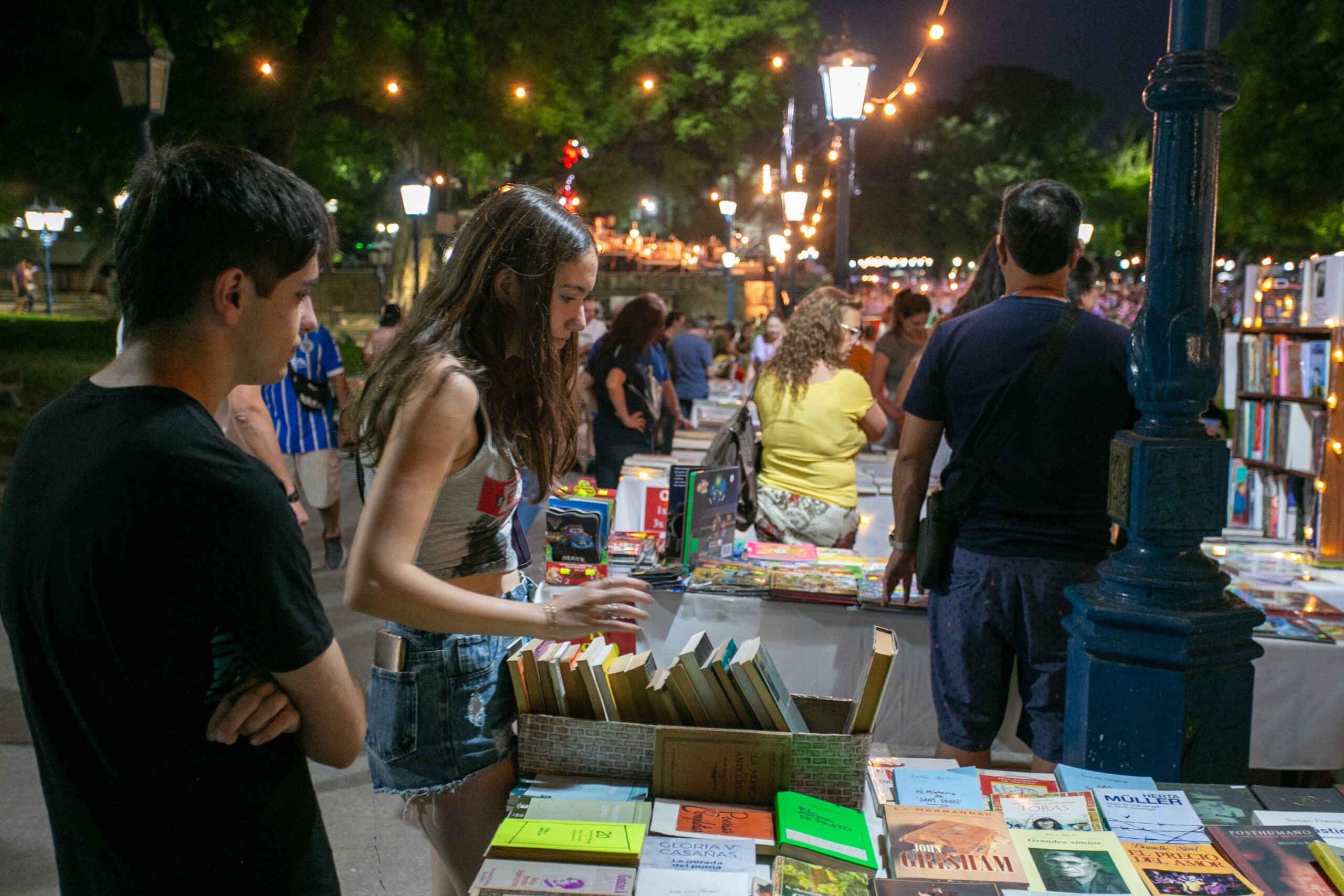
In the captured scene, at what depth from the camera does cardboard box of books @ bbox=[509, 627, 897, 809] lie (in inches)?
82.5

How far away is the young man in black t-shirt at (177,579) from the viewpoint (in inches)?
48.9

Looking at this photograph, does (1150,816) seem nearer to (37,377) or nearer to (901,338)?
(901,338)

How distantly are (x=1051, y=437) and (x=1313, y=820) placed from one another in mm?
1254

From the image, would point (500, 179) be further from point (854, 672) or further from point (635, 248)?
point (854, 672)

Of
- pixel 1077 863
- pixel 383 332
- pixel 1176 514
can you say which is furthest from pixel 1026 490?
pixel 383 332

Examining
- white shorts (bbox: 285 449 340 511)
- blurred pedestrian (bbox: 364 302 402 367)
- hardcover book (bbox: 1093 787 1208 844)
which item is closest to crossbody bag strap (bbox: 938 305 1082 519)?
hardcover book (bbox: 1093 787 1208 844)

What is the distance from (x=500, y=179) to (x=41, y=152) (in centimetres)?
2006

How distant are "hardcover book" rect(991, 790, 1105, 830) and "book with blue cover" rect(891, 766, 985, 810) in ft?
0.18

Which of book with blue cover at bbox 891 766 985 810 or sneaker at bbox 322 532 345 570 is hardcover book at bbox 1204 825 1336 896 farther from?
sneaker at bbox 322 532 345 570

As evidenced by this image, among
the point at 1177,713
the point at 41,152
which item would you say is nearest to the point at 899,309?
the point at 1177,713

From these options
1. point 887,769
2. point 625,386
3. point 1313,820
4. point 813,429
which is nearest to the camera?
point 1313,820

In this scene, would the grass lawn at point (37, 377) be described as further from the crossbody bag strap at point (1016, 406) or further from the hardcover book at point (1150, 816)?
the hardcover book at point (1150, 816)

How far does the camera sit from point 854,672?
13.9ft

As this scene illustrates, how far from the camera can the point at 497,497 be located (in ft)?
6.87
